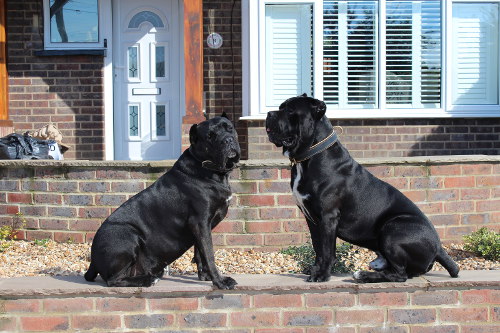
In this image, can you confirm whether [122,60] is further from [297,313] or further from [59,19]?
[297,313]

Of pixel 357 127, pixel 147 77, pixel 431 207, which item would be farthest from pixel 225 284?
pixel 147 77

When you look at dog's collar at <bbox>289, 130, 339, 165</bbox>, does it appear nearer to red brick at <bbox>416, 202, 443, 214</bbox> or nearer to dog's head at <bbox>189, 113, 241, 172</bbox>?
dog's head at <bbox>189, 113, 241, 172</bbox>

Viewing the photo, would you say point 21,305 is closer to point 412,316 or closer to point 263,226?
point 412,316

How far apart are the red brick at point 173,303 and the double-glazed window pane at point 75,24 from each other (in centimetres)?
736

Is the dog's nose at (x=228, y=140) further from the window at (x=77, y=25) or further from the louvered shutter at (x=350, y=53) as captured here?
the window at (x=77, y=25)

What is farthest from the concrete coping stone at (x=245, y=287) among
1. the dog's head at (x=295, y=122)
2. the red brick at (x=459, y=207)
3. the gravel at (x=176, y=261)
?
the red brick at (x=459, y=207)

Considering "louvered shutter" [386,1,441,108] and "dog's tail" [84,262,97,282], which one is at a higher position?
"louvered shutter" [386,1,441,108]

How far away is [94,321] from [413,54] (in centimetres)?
729

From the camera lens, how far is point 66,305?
3.84 m

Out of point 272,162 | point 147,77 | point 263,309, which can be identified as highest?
point 147,77

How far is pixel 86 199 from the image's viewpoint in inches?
253

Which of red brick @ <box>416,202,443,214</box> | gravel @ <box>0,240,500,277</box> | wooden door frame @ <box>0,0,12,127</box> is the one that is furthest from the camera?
wooden door frame @ <box>0,0,12,127</box>

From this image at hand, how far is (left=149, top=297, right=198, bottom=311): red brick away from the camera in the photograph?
3842mm

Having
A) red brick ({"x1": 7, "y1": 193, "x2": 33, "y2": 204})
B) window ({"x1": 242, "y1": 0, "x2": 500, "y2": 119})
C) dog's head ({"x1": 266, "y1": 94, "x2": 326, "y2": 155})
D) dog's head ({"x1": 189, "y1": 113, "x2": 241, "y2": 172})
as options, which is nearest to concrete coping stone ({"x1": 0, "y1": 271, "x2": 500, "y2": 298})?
dog's head ({"x1": 189, "y1": 113, "x2": 241, "y2": 172})
